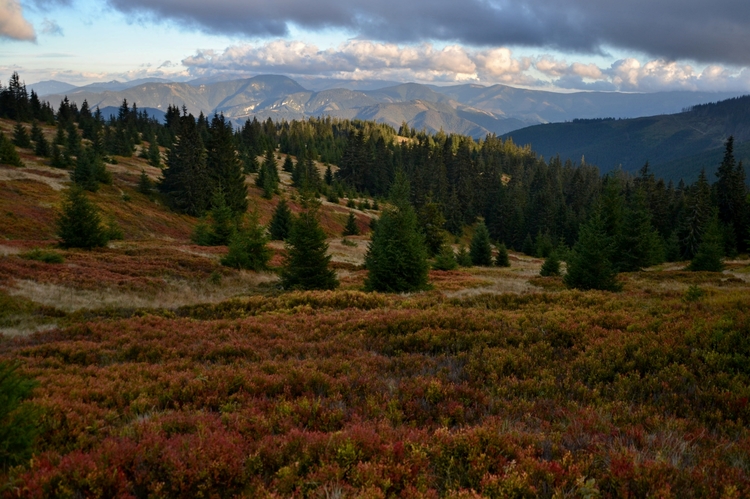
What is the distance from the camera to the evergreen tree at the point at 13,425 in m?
4.35

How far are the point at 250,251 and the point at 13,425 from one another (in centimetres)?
2445

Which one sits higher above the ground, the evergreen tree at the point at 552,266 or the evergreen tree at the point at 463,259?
the evergreen tree at the point at 552,266

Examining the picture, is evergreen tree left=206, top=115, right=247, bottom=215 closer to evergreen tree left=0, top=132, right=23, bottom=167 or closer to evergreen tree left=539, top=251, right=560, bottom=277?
evergreen tree left=0, top=132, right=23, bottom=167

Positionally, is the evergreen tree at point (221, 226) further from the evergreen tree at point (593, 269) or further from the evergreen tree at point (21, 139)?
the evergreen tree at point (21, 139)

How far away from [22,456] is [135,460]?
119cm

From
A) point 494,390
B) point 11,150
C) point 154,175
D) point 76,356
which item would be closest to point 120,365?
point 76,356

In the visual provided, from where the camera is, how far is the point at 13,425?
442cm

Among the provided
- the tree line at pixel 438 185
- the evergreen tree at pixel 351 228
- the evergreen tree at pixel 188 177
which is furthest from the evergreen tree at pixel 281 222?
the evergreen tree at pixel 351 228

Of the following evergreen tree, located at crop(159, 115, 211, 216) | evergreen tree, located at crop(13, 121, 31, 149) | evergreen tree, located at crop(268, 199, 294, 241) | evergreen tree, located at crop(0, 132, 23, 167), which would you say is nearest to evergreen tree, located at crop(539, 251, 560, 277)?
evergreen tree, located at crop(268, 199, 294, 241)

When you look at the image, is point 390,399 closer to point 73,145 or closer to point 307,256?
point 307,256

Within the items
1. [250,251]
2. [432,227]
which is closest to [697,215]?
[432,227]

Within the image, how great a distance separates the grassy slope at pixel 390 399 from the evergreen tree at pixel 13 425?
24 cm

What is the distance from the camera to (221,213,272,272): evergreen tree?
2661 centimetres

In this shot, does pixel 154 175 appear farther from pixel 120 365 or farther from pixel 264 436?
pixel 264 436
